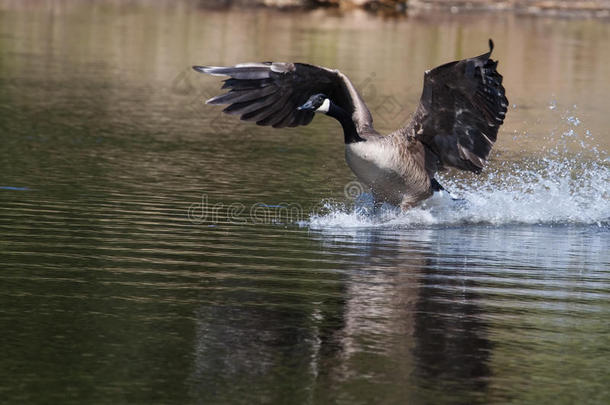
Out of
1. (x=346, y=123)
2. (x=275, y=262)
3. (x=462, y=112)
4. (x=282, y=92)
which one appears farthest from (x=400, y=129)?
(x=275, y=262)

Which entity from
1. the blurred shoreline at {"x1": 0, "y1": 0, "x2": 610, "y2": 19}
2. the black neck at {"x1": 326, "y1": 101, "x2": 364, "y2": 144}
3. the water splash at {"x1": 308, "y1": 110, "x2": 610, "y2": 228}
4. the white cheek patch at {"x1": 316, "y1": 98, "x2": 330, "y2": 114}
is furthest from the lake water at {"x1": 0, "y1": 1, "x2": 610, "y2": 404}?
the blurred shoreline at {"x1": 0, "y1": 0, "x2": 610, "y2": 19}

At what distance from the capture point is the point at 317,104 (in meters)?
11.1

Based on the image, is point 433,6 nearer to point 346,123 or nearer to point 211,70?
point 346,123

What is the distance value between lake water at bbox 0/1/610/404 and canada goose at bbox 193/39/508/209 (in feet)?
1.49

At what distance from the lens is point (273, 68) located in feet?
37.8

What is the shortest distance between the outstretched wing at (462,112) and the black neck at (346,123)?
30.2 inches

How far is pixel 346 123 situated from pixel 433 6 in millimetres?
42081

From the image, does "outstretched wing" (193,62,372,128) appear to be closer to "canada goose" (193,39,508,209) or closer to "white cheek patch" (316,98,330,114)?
"canada goose" (193,39,508,209)

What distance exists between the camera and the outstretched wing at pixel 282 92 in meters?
11.6

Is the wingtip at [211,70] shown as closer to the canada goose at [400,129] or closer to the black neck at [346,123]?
the canada goose at [400,129]

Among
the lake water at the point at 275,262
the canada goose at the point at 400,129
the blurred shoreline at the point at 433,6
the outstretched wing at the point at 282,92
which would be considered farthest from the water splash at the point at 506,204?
the blurred shoreline at the point at 433,6

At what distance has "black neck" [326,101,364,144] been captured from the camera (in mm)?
11133

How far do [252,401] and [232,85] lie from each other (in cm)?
623

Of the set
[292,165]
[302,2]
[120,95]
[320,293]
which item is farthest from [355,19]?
[320,293]
